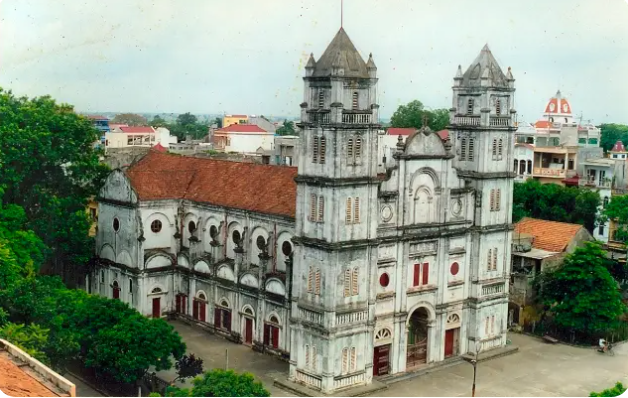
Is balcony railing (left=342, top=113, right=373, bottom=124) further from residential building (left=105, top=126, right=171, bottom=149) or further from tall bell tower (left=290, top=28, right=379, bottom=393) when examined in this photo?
residential building (left=105, top=126, right=171, bottom=149)

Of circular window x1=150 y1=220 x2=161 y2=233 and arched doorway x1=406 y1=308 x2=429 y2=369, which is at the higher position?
circular window x1=150 y1=220 x2=161 y2=233

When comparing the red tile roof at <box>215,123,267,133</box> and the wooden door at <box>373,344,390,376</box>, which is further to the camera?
the red tile roof at <box>215,123,267,133</box>

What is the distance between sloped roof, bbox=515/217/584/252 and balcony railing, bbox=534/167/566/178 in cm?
2132

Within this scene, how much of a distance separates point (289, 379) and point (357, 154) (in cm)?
1231

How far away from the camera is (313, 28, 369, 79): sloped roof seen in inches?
1652

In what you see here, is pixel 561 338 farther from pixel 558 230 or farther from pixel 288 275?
pixel 288 275

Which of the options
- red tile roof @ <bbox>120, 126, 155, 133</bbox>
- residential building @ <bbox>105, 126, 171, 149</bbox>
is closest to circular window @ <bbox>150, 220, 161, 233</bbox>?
residential building @ <bbox>105, 126, 171, 149</bbox>

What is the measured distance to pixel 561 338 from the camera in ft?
177

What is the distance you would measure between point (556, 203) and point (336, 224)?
1605 inches

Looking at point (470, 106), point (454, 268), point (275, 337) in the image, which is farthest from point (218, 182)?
point (470, 106)

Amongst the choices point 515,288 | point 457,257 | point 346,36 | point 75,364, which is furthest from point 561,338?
point 75,364

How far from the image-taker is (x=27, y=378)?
29.9 meters

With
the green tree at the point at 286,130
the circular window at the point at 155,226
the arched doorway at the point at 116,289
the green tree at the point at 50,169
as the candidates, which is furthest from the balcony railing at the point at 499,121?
the green tree at the point at 286,130

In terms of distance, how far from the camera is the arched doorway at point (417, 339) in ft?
153
